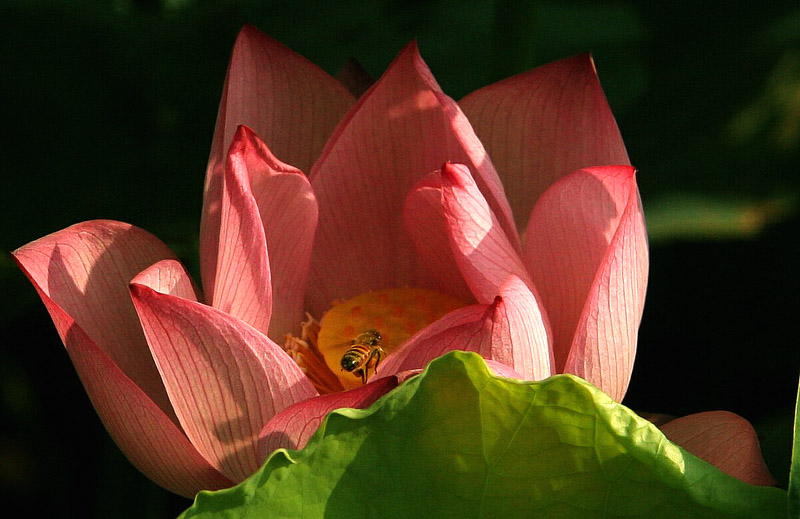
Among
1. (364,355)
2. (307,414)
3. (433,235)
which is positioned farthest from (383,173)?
(307,414)

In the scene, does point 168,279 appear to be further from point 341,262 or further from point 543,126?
point 543,126

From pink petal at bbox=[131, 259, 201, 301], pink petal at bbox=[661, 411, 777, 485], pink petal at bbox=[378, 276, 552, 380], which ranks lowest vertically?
pink petal at bbox=[661, 411, 777, 485]

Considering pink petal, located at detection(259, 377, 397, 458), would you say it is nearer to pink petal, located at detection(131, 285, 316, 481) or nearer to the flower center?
pink petal, located at detection(131, 285, 316, 481)

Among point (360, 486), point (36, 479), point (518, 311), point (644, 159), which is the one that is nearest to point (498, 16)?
point (644, 159)

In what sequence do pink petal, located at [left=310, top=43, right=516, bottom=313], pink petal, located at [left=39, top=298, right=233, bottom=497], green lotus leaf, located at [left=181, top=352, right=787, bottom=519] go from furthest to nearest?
pink petal, located at [left=310, top=43, right=516, bottom=313] < pink petal, located at [left=39, top=298, right=233, bottom=497] < green lotus leaf, located at [left=181, top=352, right=787, bottom=519]

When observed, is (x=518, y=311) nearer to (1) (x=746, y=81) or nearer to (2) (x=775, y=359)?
(2) (x=775, y=359)

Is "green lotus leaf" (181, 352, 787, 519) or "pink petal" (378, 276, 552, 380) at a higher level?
"pink petal" (378, 276, 552, 380)

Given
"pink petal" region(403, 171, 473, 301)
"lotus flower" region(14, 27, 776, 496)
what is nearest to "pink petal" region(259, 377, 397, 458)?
"lotus flower" region(14, 27, 776, 496)
